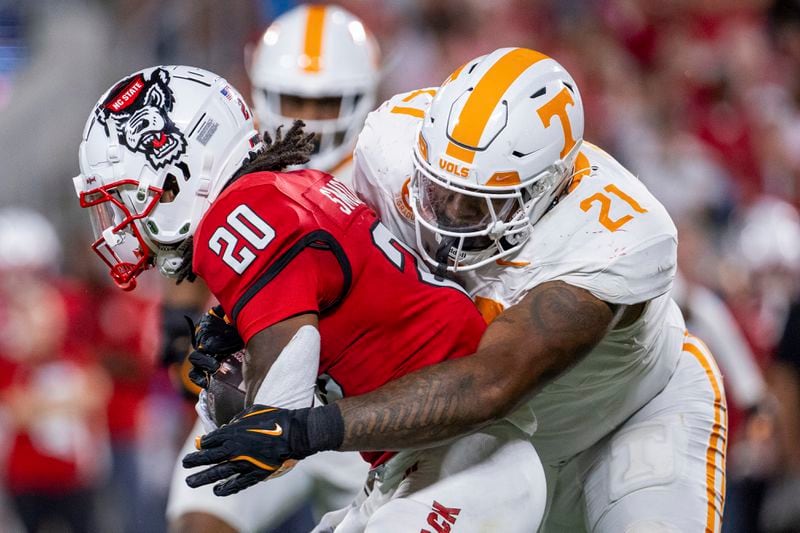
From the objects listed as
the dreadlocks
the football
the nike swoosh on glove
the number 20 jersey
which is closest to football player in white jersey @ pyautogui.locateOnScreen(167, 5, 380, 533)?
the football

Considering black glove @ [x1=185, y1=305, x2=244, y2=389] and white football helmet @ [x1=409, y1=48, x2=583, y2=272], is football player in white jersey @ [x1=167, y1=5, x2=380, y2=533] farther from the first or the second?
white football helmet @ [x1=409, y1=48, x2=583, y2=272]

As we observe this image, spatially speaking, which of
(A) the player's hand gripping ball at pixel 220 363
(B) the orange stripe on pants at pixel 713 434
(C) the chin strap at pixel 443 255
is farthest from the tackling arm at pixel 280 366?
(B) the orange stripe on pants at pixel 713 434

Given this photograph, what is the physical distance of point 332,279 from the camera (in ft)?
9.99

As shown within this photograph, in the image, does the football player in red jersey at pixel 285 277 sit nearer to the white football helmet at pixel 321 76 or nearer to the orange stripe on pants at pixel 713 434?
the orange stripe on pants at pixel 713 434

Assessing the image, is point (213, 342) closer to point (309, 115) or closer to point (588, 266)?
point (588, 266)

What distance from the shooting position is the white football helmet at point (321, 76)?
504 centimetres

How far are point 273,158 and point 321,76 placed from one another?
1891mm

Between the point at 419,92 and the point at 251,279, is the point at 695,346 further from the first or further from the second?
the point at 251,279

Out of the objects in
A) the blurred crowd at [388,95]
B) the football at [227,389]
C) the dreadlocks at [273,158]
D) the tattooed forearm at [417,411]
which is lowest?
the blurred crowd at [388,95]

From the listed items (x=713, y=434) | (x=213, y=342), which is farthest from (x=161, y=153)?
(x=713, y=434)

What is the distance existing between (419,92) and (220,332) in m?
1.07

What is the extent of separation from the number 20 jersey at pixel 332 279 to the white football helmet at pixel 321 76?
1755 mm

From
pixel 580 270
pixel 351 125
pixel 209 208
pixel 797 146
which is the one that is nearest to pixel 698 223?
pixel 797 146

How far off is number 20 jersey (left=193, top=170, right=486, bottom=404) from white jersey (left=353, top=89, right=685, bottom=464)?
22 cm
